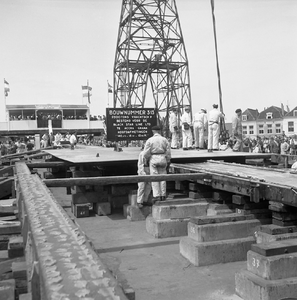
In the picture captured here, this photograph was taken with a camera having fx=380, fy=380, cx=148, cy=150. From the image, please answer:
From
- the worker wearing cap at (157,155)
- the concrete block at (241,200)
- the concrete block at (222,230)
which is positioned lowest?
the concrete block at (222,230)

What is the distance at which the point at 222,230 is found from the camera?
627 centimetres

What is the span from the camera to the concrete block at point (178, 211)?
305 inches

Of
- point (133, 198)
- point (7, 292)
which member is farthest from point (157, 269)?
point (133, 198)

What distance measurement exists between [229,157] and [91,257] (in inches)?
407

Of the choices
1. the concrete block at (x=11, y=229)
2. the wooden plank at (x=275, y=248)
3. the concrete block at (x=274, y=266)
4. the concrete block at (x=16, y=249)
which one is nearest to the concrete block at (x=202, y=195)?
the wooden plank at (x=275, y=248)

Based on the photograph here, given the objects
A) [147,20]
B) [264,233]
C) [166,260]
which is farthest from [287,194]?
[147,20]

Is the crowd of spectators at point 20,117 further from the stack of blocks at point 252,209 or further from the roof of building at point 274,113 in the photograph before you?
the stack of blocks at point 252,209

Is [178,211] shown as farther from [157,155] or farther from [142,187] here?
[157,155]

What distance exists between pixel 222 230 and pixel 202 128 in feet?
35.1

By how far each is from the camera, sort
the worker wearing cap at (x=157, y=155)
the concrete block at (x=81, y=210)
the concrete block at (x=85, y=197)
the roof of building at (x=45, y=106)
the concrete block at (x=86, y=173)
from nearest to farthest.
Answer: the worker wearing cap at (x=157, y=155)
the concrete block at (x=81, y=210)
the concrete block at (x=85, y=197)
the concrete block at (x=86, y=173)
the roof of building at (x=45, y=106)

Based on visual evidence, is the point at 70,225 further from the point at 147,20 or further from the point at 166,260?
the point at 147,20

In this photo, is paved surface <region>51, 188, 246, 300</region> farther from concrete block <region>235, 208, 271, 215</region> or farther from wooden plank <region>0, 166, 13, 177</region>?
wooden plank <region>0, 166, 13, 177</region>

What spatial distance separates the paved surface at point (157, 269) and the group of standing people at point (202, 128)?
630cm

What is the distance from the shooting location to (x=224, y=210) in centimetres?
790
